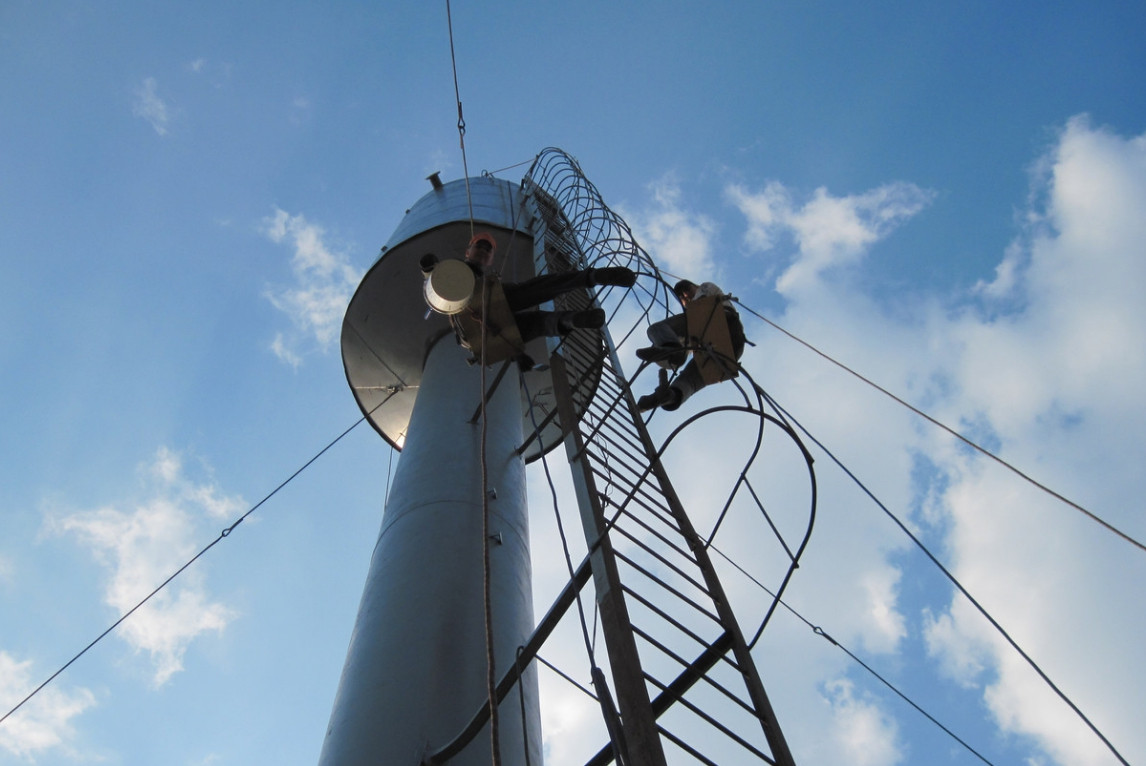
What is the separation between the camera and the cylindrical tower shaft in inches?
164

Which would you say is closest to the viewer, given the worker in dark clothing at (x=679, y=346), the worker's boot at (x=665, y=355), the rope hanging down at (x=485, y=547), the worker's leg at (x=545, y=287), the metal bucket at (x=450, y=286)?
the rope hanging down at (x=485, y=547)

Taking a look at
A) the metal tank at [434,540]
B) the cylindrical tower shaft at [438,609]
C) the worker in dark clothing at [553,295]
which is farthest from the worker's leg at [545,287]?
the cylindrical tower shaft at [438,609]

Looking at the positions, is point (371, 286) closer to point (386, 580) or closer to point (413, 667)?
point (386, 580)

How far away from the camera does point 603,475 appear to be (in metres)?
4.52

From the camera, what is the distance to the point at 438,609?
15.9 ft

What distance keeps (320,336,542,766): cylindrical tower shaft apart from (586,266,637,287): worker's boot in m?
1.78

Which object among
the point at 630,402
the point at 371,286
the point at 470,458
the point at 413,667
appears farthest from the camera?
the point at 371,286

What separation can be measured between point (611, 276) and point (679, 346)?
0.75 meters

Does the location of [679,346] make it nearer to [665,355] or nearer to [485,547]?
[665,355]

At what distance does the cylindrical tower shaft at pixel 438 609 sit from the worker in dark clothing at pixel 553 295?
1613 millimetres

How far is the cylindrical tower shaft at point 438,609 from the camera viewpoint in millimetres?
4168

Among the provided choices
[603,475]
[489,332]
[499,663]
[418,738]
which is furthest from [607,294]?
[418,738]

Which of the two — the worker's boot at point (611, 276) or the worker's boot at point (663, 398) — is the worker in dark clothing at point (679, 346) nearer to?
the worker's boot at point (663, 398)

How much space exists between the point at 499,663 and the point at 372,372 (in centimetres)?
591
